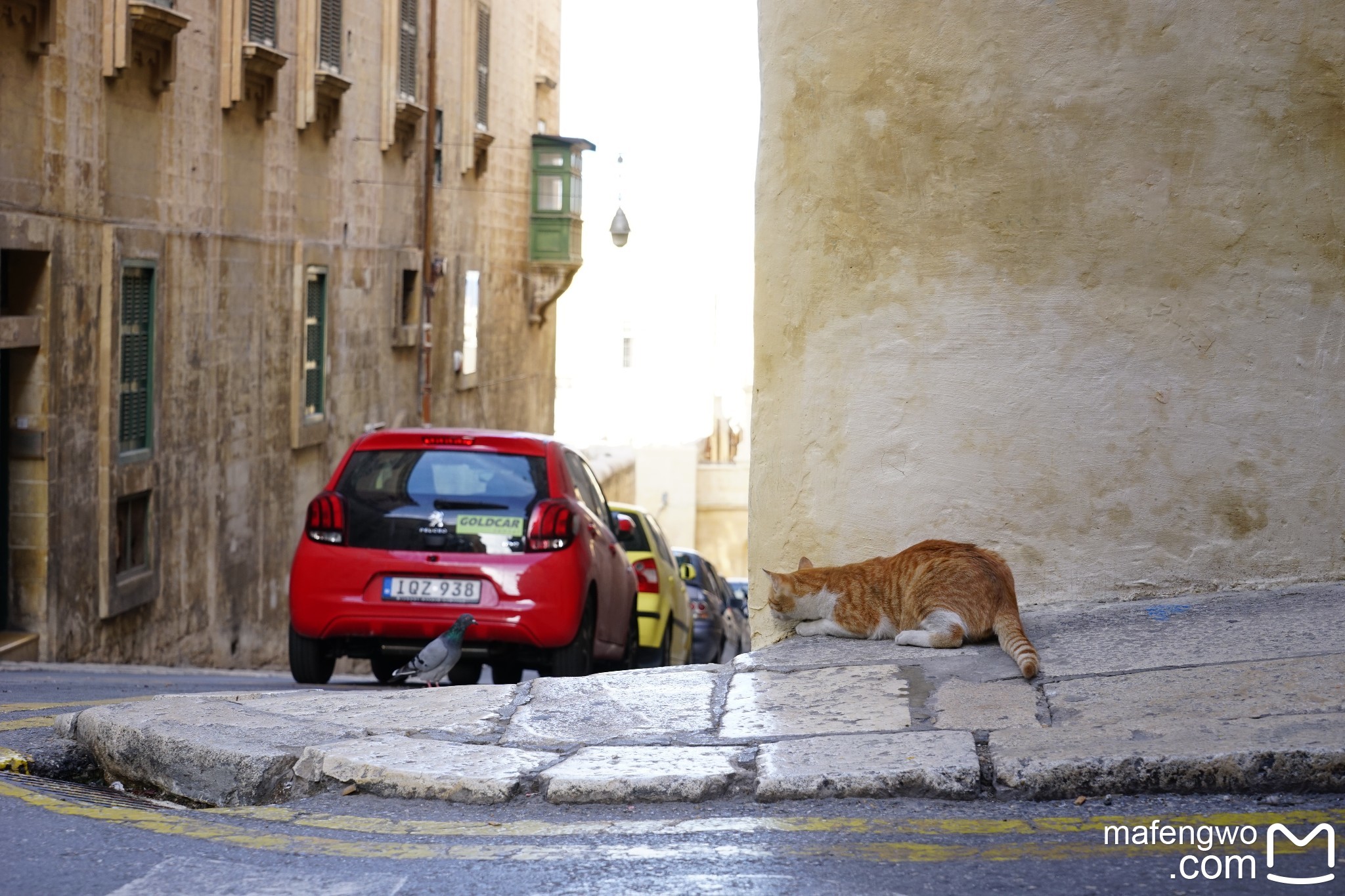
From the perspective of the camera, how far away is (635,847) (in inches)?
169

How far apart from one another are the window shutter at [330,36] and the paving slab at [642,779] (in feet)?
48.9

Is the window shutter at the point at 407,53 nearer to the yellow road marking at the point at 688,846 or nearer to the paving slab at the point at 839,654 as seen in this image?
the paving slab at the point at 839,654

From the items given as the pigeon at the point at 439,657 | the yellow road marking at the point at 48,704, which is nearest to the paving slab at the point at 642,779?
the yellow road marking at the point at 48,704

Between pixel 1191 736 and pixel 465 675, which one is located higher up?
pixel 1191 736

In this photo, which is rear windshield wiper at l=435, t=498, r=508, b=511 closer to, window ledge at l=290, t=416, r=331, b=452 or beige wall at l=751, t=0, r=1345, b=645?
beige wall at l=751, t=0, r=1345, b=645

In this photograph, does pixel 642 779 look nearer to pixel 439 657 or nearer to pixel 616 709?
pixel 616 709

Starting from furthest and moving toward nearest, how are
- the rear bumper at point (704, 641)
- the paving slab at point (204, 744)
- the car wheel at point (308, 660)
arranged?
the rear bumper at point (704, 641) → the car wheel at point (308, 660) → the paving slab at point (204, 744)

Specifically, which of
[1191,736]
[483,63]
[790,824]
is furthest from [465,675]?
[483,63]

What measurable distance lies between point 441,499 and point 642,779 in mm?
4570

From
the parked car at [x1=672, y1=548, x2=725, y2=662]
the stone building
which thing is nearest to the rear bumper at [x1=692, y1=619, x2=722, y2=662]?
the parked car at [x1=672, y1=548, x2=725, y2=662]

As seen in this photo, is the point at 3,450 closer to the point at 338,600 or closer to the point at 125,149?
the point at 125,149

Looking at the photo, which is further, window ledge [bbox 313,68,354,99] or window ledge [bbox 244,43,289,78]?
window ledge [bbox 313,68,354,99]

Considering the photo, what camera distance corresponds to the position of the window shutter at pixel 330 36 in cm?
1850

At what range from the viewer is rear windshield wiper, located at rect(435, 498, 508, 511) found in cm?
912
